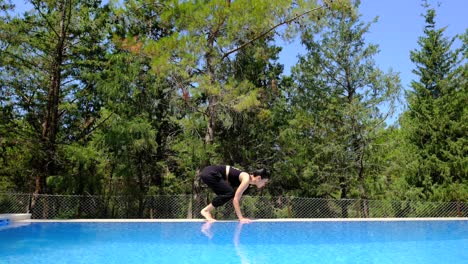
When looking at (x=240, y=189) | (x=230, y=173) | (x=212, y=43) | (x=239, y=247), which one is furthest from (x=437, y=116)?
(x=239, y=247)

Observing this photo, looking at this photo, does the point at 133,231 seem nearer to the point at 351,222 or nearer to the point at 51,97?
the point at 351,222

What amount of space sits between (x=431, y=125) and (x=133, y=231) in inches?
583

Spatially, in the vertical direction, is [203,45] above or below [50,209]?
above

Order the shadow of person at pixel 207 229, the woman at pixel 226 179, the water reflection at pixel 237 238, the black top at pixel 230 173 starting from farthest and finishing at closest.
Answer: the black top at pixel 230 173 < the woman at pixel 226 179 < the shadow of person at pixel 207 229 < the water reflection at pixel 237 238

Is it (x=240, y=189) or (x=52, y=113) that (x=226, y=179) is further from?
(x=52, y=113)

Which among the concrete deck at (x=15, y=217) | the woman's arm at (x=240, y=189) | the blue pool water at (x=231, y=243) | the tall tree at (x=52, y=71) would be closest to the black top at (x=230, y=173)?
the woman's arm at (x=240, y=189)

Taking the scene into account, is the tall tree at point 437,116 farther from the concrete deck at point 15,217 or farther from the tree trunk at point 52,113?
the concrete deck at point 15,217

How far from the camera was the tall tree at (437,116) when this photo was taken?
16.5 m

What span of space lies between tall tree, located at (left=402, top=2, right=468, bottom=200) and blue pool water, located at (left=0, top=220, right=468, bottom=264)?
343 inches

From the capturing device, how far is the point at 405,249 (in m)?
5.04

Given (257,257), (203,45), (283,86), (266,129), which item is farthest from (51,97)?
(257,257)

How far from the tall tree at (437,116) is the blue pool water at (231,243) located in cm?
871

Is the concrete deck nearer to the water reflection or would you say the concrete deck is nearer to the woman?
the water reflection

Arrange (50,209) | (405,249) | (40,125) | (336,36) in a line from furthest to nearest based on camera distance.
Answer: (336,36) → (40,125) → (50,209) → (405,249)
